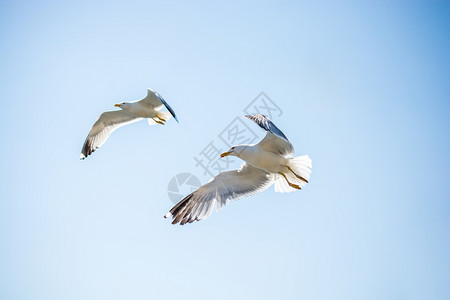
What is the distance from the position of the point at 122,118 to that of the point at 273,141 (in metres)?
4.23

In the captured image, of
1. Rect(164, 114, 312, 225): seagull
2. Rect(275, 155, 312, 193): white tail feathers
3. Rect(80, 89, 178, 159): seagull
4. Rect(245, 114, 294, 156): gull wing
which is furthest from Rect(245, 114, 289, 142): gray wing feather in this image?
Rect(80, 89, 178, 159): seagull

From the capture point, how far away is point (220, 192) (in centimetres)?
703

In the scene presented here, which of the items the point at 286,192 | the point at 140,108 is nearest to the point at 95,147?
the point at 140,108

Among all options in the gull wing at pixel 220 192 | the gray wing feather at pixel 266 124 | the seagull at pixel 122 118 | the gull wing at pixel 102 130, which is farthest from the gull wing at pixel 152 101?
the gray wing feather at pixel 266 124

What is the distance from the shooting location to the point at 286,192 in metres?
7.00

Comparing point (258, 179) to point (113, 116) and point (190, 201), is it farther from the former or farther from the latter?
point (113, 116)

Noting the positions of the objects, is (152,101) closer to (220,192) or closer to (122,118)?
(122,118)

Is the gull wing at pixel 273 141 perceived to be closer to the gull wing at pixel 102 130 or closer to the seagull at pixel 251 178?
the seagull at pixel 251 178

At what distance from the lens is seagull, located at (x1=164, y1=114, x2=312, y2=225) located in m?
6.56

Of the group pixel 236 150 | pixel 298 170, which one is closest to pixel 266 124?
pixel 236 150

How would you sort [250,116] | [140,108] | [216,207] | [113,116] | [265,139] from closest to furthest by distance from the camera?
[250,116]
[265,139]
[216,207]
[140,108]
[113,116]

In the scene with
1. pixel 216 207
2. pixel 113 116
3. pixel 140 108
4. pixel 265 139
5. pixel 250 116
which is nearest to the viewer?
pixel 250 116

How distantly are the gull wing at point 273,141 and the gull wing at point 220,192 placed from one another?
533 millimetres

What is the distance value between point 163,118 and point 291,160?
3207 millimetres
